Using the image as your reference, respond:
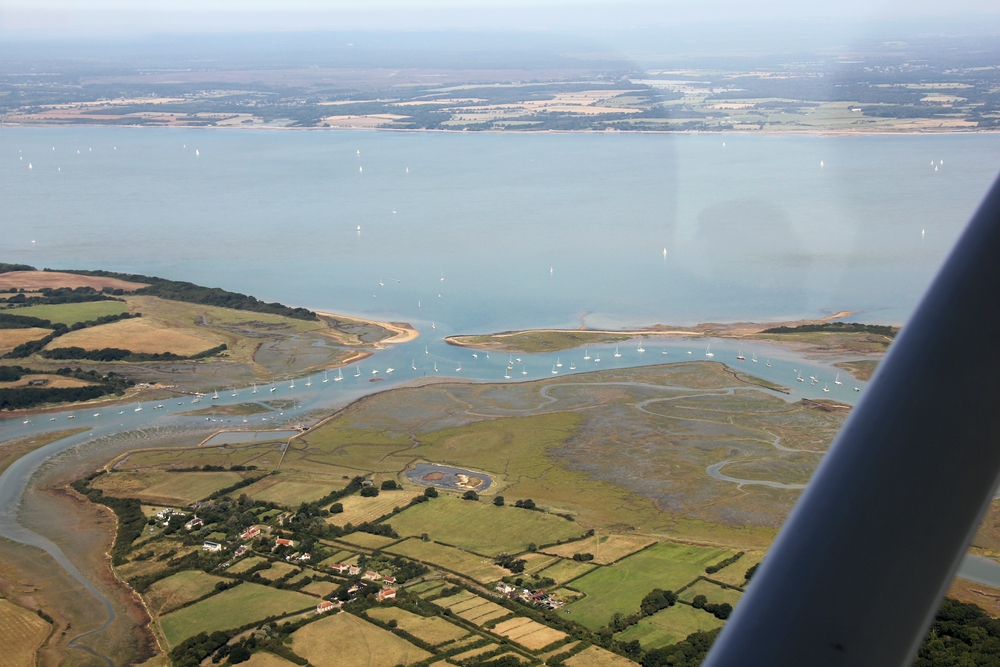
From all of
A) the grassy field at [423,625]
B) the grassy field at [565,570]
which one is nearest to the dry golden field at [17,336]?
the grassy field at [423,625]

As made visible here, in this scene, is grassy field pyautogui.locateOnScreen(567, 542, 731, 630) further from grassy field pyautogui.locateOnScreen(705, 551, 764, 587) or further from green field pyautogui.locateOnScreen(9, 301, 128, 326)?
green field pyautogui.locateOnScreen(9, 301, 128, 326)

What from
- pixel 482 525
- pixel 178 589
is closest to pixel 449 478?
pixel 482 525

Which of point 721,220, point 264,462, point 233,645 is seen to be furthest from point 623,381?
point 721,220

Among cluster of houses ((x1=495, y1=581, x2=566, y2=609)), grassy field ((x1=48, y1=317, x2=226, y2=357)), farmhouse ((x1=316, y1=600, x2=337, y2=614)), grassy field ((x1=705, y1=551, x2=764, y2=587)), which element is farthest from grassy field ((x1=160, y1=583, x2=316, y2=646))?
grassy field ((x1=48, y1=317, x2=226, y2=357))

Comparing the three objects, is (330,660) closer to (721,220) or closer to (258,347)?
(258,347)

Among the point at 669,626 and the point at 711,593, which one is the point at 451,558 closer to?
the point at 669,626
